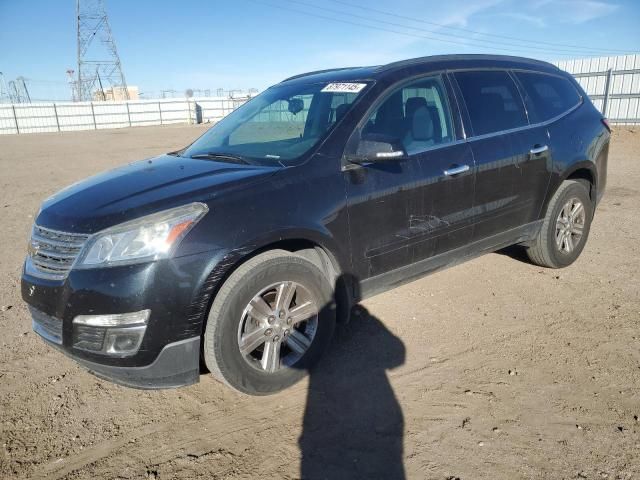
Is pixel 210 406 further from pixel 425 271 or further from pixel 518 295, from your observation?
Result: pixel 518 295

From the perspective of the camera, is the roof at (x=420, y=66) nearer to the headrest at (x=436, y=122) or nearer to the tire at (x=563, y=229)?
the headrest at (x=436, y=122)

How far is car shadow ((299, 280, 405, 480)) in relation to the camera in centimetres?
226

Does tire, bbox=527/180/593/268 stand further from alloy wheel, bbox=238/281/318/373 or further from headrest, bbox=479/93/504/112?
alloy wheel, bbox=238/281/318/373

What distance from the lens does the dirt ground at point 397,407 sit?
2279 mm

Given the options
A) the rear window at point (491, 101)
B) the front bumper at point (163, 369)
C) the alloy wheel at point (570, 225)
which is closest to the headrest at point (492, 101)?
the rear window at point (491, 101)

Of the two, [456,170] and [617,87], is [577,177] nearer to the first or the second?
[456,170]

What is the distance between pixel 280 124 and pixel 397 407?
88.4 inches

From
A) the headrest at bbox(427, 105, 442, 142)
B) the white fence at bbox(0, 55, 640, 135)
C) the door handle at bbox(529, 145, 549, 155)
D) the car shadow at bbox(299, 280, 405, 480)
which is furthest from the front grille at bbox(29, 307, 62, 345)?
the white fence at bbox(0, 55, 640, 135)

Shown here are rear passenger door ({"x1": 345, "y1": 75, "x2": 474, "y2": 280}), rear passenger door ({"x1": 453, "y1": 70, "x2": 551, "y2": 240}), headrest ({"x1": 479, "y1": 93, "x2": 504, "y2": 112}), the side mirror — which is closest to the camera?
the side mirror

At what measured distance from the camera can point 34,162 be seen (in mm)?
15266

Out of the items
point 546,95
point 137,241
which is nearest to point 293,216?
point 137,241

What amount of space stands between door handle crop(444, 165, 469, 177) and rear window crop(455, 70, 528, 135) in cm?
36

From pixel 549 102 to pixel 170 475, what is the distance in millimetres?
4310

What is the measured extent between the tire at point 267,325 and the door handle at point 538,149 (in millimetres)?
2304
